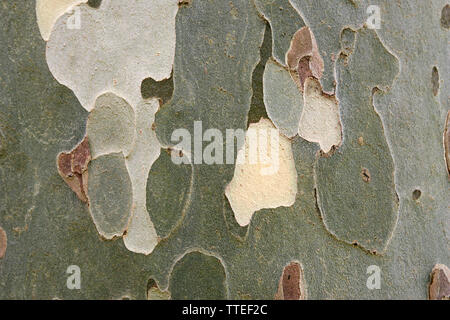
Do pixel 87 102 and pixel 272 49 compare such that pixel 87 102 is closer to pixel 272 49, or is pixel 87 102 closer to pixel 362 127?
pixel 272 49

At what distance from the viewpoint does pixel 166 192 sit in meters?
0.83

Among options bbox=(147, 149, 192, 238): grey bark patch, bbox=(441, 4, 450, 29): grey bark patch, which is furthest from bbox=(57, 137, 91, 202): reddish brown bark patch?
bbox=(441, 4, 450, 29): grey bark patch

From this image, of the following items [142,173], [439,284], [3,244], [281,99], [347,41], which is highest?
[347,41]

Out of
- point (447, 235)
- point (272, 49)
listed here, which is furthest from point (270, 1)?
point (447, 235)

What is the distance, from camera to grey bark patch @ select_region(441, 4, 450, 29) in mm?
1006

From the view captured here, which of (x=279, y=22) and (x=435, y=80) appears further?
(x=435, y=80)

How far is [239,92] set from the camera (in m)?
0.84

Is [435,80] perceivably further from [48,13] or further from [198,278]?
[48,13]

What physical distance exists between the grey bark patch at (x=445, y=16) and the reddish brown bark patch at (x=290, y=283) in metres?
0.60

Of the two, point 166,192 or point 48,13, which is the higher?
point 48,13

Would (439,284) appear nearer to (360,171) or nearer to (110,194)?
(360,171)

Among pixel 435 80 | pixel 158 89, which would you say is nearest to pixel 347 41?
pixel 435 80

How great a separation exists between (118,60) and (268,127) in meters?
0.28

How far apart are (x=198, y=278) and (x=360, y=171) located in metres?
0.35
